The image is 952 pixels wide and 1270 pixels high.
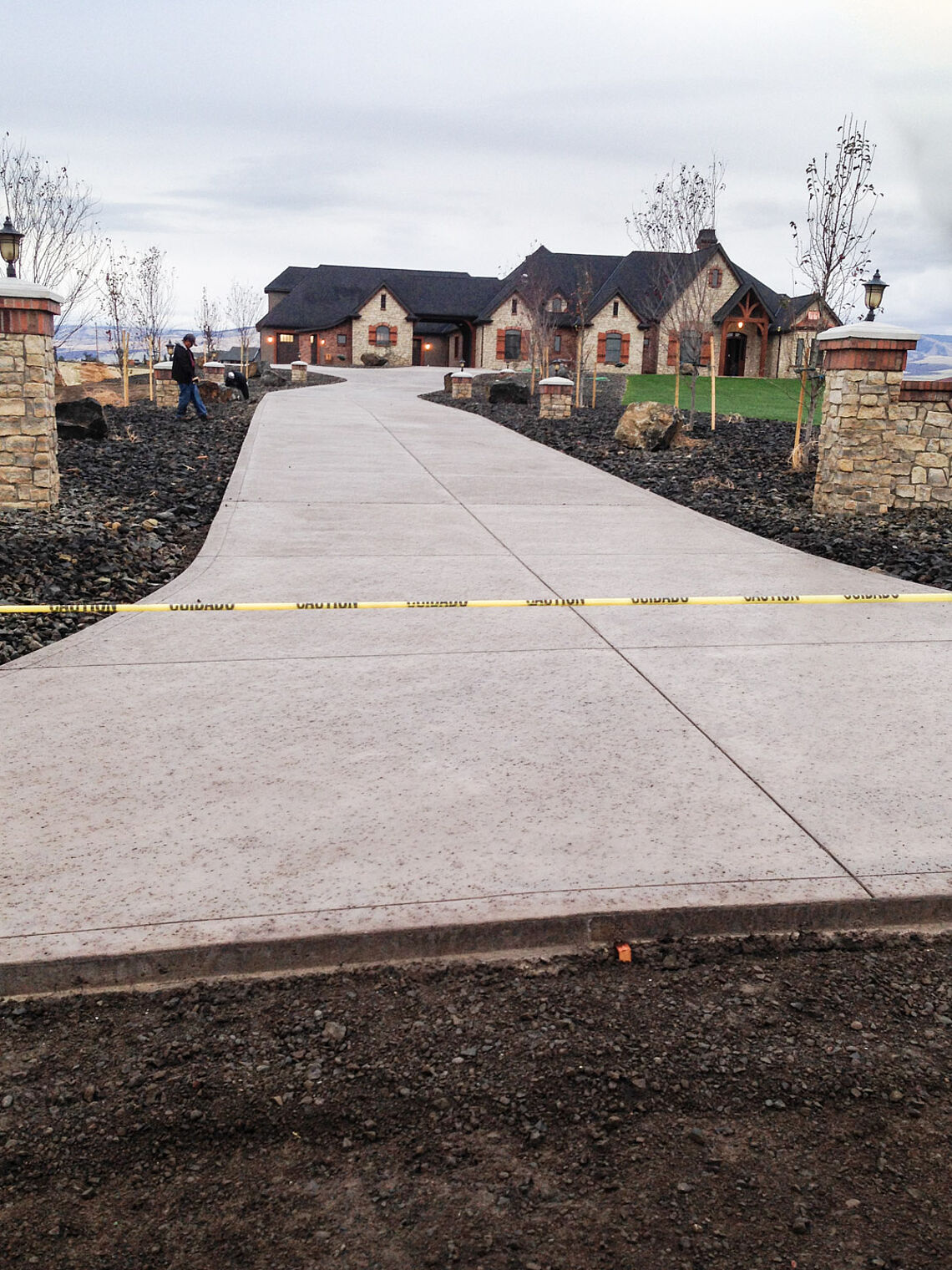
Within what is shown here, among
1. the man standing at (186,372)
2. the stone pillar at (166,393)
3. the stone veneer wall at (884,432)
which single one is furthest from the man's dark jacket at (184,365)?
the stone veneer wall at (884,432)

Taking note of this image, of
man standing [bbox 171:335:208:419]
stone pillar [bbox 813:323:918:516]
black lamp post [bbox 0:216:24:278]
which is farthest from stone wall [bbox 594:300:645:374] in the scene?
stone pillar [bbox 813:323:918:516]

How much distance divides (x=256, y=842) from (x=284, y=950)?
2.24 feet

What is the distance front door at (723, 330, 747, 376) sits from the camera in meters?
56.7

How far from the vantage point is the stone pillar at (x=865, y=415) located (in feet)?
36.4

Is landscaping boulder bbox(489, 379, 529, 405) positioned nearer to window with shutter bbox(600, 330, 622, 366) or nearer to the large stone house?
the large stone house

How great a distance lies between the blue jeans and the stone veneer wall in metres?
14.8

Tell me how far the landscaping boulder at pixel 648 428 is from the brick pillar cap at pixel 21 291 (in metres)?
10.7

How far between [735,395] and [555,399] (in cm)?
1391

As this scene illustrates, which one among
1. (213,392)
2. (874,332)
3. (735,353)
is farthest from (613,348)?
(874,332)

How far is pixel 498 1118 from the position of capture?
8.86 ft

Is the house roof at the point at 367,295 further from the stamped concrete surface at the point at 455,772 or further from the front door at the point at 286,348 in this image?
the stamped concrete surface at the point at 455,772

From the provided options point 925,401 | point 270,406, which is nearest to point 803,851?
point 925,401

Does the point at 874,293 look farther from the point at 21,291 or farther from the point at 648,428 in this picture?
the point at 21,291

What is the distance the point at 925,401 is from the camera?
1120 centimetres
